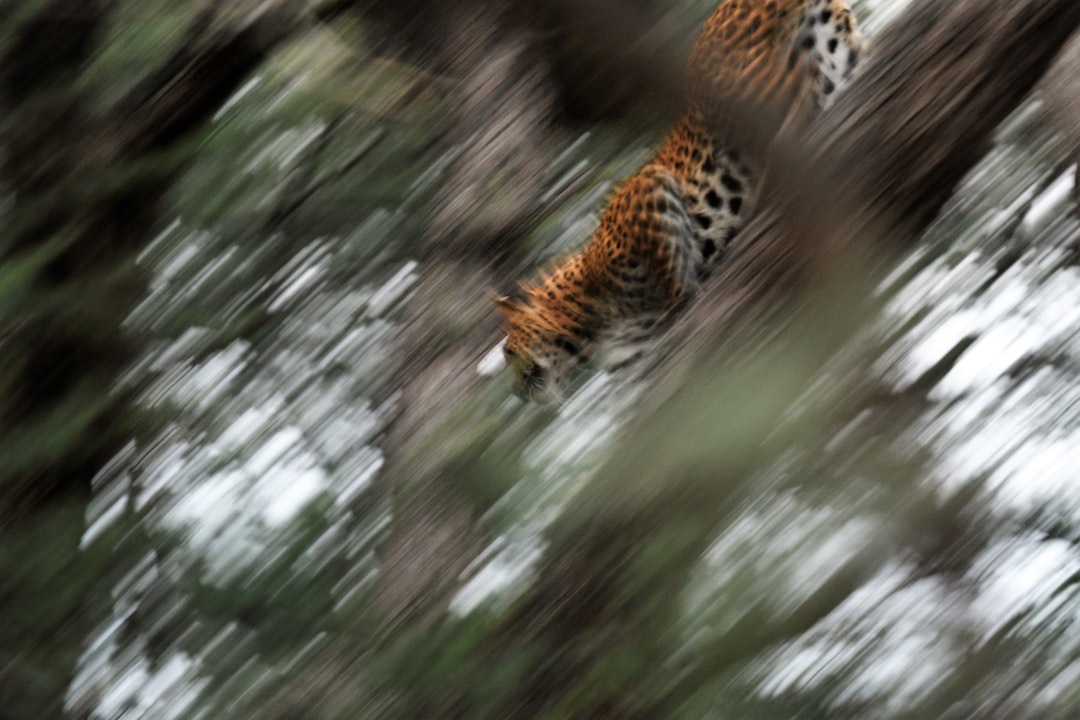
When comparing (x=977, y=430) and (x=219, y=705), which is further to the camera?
(x=219, y=705)

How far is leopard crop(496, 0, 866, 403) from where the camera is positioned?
6.14 feet

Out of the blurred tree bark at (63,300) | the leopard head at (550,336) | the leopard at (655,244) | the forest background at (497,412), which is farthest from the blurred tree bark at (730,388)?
the leopard head at (550,336)

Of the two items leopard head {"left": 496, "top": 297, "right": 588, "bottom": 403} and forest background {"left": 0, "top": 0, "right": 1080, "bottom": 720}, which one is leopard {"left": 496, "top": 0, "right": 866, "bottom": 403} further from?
forest background {"left": 0, "top": 0, "right": 1080, "bottom": 720}

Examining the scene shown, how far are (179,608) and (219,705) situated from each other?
8cm

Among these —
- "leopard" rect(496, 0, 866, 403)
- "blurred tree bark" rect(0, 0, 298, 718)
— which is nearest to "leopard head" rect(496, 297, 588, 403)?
"leopard" rect(496, 0, 866, 403)

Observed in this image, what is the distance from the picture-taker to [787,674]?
1.95 ft

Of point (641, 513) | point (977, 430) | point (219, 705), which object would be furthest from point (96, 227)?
point (977, 430)

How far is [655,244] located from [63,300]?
1570 millimetres

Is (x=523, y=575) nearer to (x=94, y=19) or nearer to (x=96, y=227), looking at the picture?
(x=96, y=227)

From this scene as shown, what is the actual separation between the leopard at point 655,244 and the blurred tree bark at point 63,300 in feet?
2.36

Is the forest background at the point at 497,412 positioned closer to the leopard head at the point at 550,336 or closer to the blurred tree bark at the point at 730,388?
the blurred tree bark at the point at 730,388

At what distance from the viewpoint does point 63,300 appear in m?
0.83

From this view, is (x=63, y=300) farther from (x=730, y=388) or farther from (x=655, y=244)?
(x=655, y=244)

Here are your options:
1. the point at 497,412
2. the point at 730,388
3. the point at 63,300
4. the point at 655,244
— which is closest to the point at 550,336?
the point at 655,244
